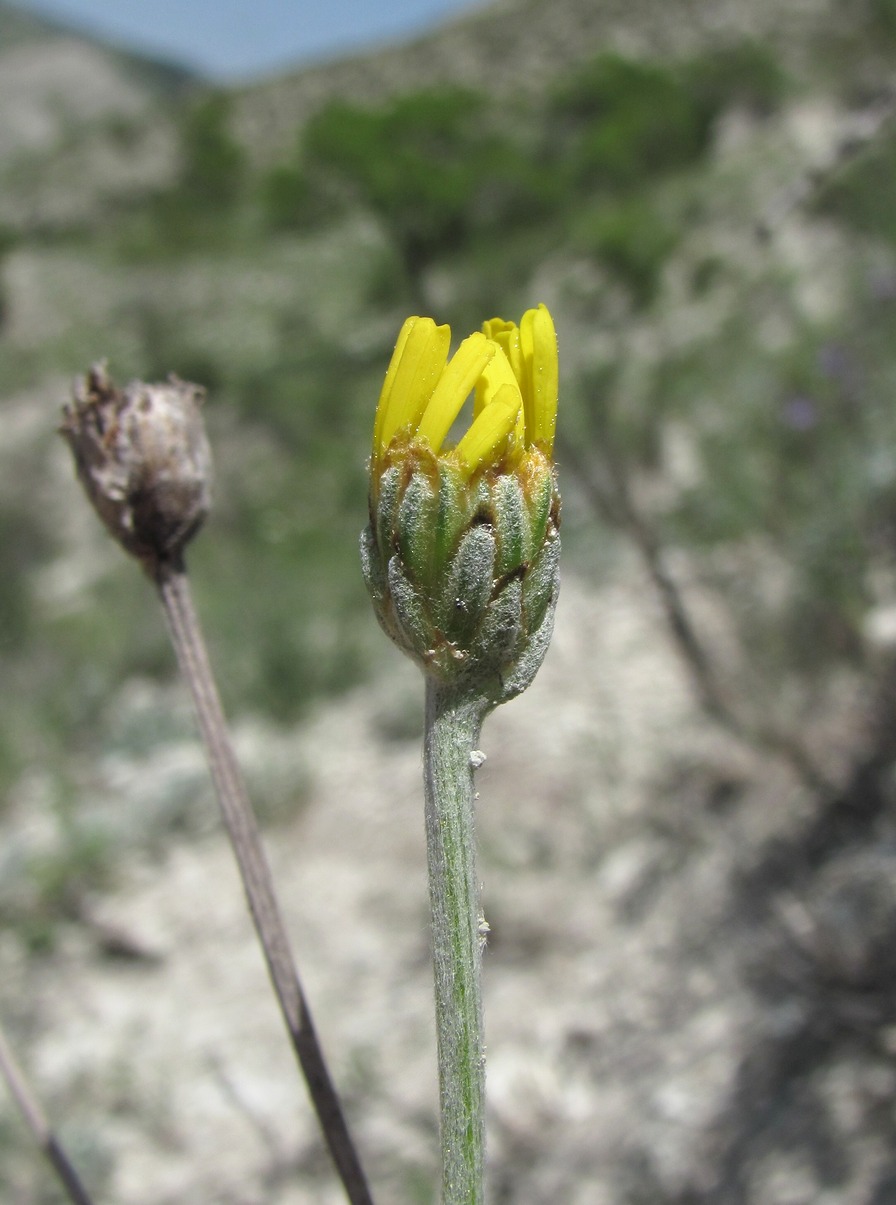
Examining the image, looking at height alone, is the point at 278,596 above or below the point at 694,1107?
above

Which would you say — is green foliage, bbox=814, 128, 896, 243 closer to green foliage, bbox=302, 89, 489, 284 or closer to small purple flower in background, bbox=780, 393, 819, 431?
small purple flower in background, bbox=780, 393, 819, 431

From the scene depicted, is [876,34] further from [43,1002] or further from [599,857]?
[43,1002]

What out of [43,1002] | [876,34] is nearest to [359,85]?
[876,34]

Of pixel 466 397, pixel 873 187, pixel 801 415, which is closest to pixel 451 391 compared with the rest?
pixel 466 397

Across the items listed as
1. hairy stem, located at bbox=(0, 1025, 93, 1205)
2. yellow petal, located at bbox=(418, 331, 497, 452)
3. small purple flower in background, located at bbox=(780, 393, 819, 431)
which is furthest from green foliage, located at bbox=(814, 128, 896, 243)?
hairy stem, located at bbox=(0, 1025, 93, 1205)

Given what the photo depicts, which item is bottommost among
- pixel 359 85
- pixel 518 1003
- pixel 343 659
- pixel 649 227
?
pixel 518 1003

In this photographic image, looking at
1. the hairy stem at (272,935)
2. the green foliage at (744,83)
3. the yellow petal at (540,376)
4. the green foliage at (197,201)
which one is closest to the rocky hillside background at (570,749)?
the hairy stem at (272,935)

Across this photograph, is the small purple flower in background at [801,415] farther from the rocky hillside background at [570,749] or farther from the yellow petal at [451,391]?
the yellow petal at [451,391]
